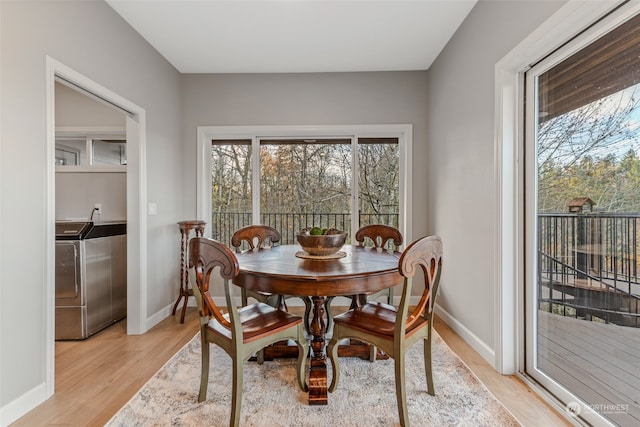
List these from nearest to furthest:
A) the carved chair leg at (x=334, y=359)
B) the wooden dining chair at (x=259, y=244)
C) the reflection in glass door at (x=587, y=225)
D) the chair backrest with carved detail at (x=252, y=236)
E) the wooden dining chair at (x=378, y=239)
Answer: the reflection in glass door at (x=587, y=225) → the carved chair leg at (x=334, y=359) → the wooden dining chair at (x=259, y=244) → the wooden dining chair at (x=378, y=239) → the chair backrest with carved detail at (x=252, y=236)

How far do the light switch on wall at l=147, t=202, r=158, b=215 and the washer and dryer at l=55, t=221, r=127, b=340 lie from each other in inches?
15.6

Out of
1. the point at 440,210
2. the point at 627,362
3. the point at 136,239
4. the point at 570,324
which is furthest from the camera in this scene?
the point at 440,210

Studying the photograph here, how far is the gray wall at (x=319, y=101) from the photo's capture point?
3.36 meters

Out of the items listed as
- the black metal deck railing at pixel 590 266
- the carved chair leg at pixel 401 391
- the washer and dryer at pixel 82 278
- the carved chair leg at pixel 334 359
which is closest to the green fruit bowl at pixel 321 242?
the carved chair leg at pixel 334 359

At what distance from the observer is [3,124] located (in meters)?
1.50

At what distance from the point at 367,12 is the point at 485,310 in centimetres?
246

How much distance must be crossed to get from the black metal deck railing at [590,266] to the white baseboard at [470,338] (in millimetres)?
536

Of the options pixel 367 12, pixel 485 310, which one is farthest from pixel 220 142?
pixel 485 310

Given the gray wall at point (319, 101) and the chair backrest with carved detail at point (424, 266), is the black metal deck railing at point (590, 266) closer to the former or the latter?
the chair backrest with carved detail at point (424, 266)

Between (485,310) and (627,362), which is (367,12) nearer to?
(485,310)

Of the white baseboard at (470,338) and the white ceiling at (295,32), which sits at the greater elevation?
the white ceiling at (295,32)

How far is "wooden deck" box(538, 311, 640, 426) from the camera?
1283 mm

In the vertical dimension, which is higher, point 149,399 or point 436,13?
point 436,13

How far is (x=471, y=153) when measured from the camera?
7.78 ft
